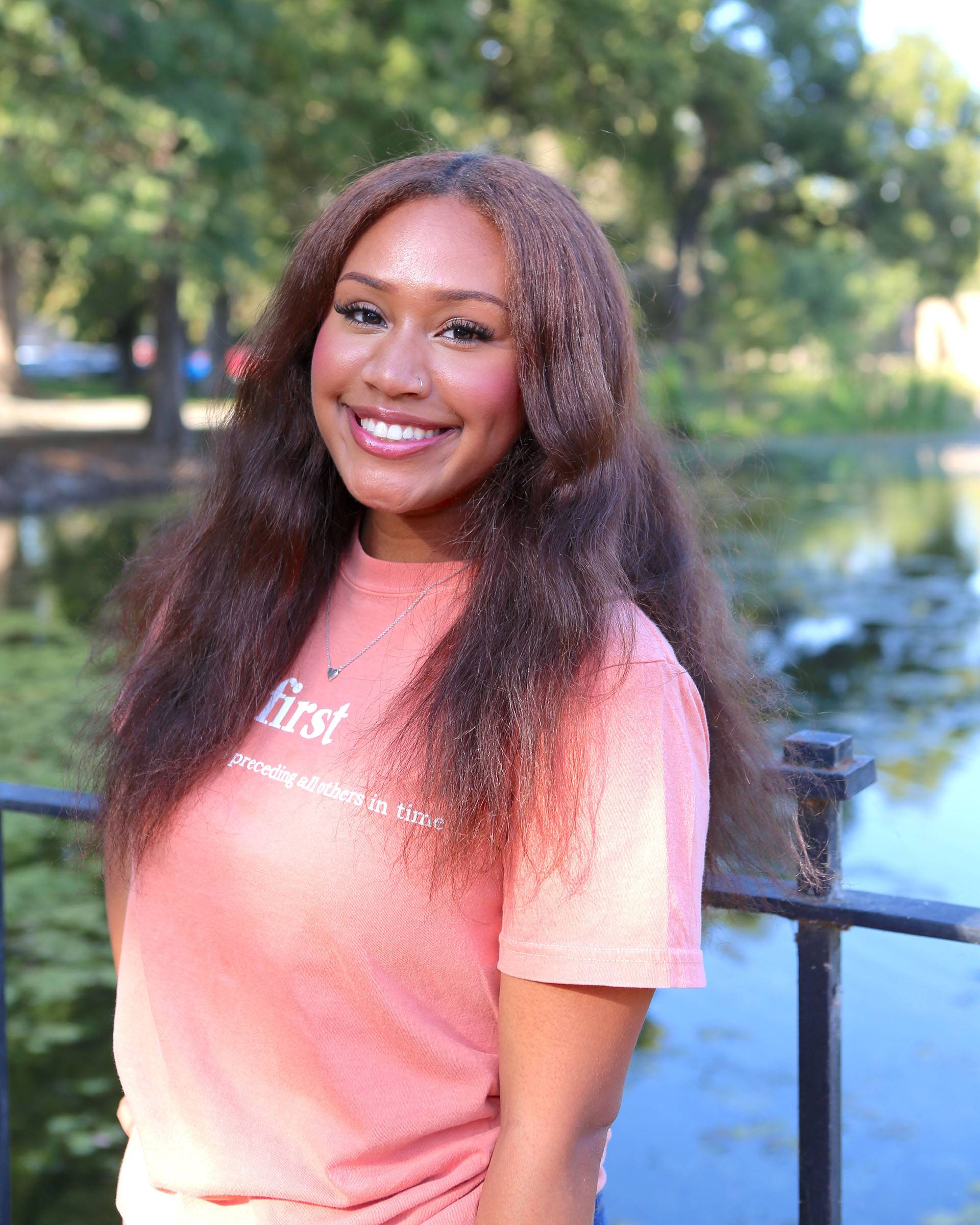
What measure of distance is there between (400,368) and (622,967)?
0.68 metres

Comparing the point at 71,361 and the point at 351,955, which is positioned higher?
the point at 71,361

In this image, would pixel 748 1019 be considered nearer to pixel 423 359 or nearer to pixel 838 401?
pixel 423 359

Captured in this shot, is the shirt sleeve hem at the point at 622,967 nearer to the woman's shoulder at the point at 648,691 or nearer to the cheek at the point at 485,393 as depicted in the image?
the woman's shoulder at the point at 648,691

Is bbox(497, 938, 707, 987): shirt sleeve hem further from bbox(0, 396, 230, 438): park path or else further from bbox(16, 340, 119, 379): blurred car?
bbox(16, 340, 119, 379): blurred car

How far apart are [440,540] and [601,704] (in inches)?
15.4

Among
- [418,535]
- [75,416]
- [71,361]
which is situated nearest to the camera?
[418,535]

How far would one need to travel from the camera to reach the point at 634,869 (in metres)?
1.26

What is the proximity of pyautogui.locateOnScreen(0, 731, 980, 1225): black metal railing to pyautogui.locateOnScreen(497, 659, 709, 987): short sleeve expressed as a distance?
0.72 feet

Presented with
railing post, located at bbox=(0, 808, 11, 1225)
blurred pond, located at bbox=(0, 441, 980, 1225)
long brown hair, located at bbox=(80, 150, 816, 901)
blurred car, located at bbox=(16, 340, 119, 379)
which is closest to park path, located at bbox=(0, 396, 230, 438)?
blurred car, located at bbox=(16, 340, 119, 379)

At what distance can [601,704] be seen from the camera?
1314 mm

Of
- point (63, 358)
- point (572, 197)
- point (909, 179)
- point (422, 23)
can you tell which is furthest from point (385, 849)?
point (63, 358)

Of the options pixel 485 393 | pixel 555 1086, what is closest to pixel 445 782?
pixel 555 1086

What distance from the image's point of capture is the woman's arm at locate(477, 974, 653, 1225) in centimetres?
129

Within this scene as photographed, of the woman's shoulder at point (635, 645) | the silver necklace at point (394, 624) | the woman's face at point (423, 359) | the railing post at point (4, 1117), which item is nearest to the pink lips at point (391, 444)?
the woman's face at point (423, 359)
